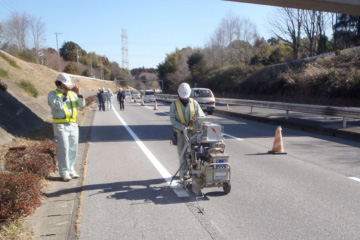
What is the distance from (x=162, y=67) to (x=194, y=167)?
3363 inches

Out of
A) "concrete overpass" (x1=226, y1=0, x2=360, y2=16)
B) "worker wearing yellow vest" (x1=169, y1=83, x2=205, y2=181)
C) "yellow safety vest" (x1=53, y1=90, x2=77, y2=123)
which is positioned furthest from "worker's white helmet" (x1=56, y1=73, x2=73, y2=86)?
"concrete overpass" (x1=226, y1=0, x2=360, y2=16)

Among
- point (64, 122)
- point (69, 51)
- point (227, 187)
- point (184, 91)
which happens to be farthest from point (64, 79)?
point (69, 51)

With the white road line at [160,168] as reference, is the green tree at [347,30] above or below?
above

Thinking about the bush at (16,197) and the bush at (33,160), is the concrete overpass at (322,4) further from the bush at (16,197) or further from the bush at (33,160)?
the bush at (16,197)

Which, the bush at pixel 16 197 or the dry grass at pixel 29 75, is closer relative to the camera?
the bush at pixel 16 197

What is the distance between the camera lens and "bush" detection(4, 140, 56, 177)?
6155 millimetres

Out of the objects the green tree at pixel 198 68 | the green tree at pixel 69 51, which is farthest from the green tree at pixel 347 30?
the green tree at pixel 69 51

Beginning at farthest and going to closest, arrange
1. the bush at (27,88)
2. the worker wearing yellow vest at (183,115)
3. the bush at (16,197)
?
the bush at (27,88) < the worker wearing yellow vest at (183,115) < the bush at (16,197)

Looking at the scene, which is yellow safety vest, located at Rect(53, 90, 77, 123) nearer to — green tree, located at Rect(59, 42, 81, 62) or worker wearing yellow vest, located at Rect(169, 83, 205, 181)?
worker wearing yellow vest, located at Rect(169, 83, 205, 181)

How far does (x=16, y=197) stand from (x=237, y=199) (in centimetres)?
336

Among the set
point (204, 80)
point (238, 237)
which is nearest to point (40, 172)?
point (238, 237)

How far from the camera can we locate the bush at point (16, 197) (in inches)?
170

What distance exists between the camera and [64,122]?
669 centimetres

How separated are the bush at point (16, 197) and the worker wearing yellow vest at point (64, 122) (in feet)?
5.96
